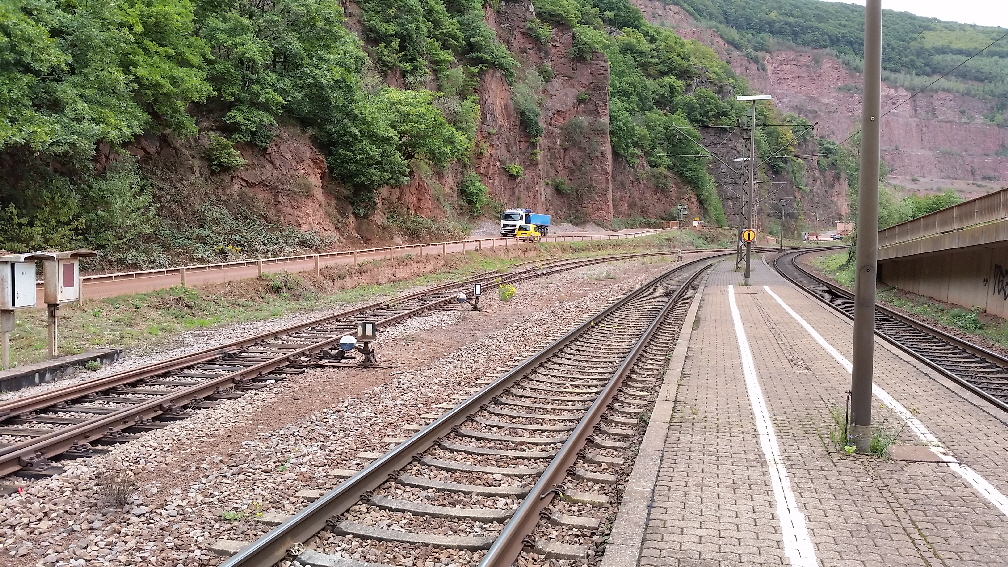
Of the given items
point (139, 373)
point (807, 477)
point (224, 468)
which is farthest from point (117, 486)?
point (807, 477)

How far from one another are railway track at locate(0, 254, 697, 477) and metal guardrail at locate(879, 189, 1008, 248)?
50.9 feet

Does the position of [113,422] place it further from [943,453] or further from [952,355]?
[952,355]

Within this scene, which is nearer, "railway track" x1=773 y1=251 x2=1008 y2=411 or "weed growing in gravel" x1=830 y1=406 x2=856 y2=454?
"weed growing in gravel" x1=830 y1=406 x2=856 y2=454

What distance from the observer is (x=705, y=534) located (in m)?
5.35

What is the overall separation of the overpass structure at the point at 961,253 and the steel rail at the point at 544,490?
12.2m

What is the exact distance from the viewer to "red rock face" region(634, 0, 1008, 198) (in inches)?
6845

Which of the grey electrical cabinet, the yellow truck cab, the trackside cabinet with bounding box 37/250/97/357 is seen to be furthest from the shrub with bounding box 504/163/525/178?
the grey electrical cabinet

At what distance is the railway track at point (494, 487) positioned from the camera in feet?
16.7

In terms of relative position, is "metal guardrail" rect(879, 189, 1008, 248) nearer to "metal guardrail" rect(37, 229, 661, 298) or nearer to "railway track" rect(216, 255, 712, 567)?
"railway track" rect(216, 255, 712, 567)

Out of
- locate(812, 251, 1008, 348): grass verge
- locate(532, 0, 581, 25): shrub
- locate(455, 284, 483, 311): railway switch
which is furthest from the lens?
locate(532, 0, 581, 25): shrub

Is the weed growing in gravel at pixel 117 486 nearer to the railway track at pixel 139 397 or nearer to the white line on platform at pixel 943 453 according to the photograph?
the railway track at pixel 139 397

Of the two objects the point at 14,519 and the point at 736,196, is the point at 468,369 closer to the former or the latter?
the point at 14,519

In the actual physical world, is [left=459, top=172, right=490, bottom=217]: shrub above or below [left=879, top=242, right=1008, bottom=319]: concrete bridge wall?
above

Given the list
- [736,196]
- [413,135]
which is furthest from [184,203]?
[736,196]
